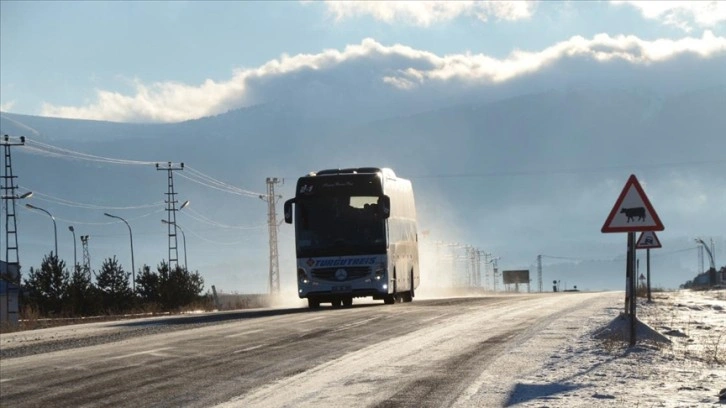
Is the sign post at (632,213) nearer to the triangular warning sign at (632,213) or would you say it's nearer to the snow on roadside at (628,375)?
the triangular warning sign at (632,213)

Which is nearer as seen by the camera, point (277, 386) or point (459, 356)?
point (277, 386)

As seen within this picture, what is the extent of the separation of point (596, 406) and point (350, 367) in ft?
17.3

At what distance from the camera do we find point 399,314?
3134 centimetres

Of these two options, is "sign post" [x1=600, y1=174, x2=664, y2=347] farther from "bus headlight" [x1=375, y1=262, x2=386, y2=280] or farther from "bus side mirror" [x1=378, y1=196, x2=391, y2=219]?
"bus headlight" [x1=375, y1=262, x2=386, y2=280]

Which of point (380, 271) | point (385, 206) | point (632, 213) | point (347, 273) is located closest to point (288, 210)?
point (347, 273)

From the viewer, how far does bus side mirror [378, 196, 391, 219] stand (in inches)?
1453

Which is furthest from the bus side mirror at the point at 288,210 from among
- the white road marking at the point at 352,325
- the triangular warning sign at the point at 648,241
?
the triangular warning sign at the point at 648,241

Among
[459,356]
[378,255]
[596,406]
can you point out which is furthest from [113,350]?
[378,255]

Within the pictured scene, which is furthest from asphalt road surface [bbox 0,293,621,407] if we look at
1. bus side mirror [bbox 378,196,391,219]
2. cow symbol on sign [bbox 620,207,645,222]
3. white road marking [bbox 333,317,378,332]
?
bus side mirror [bbox 378,196,391,219]

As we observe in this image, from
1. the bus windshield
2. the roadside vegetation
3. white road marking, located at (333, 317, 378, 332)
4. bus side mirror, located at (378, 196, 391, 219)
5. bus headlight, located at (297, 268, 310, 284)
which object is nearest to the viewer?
white road marking, located at (333, 317, 378, 332)

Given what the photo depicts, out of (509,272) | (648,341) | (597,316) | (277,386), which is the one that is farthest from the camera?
(509,272)

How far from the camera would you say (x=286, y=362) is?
1847 centimetres

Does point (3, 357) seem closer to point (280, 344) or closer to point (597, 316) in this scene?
point (280, 344)

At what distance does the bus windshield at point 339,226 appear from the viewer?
121 feet
